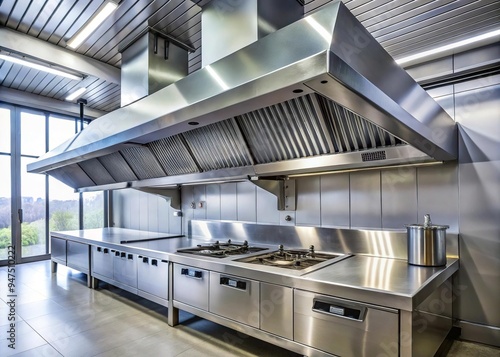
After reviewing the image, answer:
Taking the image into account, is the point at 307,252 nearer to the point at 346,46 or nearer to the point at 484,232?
the point at 484,232

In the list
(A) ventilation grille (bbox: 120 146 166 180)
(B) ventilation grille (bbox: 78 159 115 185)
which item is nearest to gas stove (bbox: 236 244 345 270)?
(A) ventilation grille (bbox: 120 146 166 180)

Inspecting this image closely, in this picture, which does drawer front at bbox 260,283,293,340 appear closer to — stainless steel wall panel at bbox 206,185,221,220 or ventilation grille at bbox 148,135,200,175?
ventilation grille at bbox 148,135,200,175

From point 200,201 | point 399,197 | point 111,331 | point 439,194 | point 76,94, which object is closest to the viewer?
point 439,194

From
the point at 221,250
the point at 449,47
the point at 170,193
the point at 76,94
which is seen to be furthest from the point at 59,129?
the point at 449,47

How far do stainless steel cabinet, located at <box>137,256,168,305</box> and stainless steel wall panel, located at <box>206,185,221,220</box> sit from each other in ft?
3.63

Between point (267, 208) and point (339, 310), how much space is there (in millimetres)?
1759

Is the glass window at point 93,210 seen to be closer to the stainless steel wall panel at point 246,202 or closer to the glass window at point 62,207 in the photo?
the glass window at point 62,207

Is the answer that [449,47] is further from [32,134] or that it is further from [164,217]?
[32,134]

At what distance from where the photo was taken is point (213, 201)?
3.95 metres

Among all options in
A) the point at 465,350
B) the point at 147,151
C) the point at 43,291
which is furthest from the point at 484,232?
the point at 43,291

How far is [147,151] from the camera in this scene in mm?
3461

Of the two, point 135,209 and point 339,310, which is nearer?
point 339,310

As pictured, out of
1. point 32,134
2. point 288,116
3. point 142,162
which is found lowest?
point 142,162

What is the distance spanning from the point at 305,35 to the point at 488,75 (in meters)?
1.99
